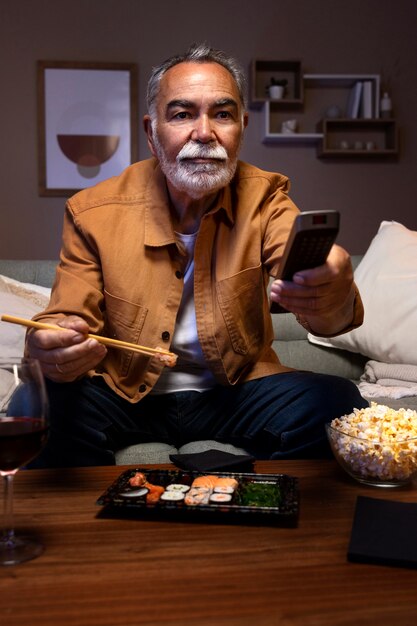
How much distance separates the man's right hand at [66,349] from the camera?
42.7 inches

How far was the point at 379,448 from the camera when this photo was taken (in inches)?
37.8

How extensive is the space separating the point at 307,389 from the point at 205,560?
2.37ft

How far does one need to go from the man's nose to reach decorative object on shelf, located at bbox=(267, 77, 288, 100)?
219cm

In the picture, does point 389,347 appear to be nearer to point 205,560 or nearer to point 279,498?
point 279,498

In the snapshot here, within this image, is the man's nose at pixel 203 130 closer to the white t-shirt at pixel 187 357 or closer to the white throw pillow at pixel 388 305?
the white t-shirt at pixel 187 357

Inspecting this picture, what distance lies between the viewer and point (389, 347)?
1988mm

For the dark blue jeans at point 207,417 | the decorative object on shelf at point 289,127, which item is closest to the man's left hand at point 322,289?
the dark blue jeans at point 207,417

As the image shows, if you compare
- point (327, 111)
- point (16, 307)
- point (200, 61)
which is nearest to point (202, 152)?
point (200, 61)

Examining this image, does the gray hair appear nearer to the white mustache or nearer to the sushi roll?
the white mustache

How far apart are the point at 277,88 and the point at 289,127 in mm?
215

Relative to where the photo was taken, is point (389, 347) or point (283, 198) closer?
point (283, 198)

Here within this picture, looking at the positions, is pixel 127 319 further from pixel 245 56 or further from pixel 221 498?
pixel 245 56

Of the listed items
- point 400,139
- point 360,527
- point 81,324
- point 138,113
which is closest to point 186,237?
point 81,324

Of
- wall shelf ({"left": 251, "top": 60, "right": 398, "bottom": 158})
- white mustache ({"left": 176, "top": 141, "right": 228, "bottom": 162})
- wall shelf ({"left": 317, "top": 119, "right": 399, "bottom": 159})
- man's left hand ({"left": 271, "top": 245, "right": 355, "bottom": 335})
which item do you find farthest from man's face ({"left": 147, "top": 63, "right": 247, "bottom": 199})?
wall shelf ({"left": 317, "top": 119, "right": 399, "bottom": 159})
